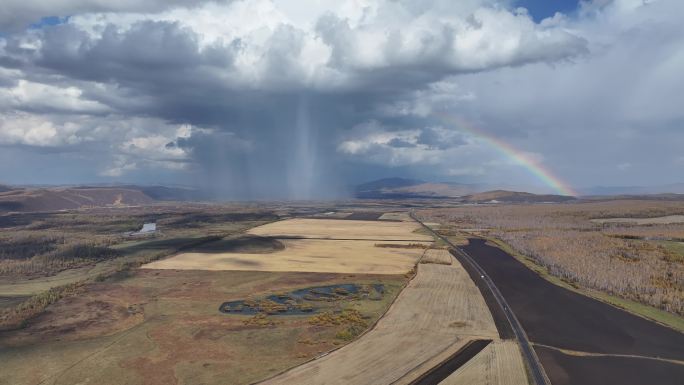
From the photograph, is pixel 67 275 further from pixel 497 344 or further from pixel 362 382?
pixel 497 344

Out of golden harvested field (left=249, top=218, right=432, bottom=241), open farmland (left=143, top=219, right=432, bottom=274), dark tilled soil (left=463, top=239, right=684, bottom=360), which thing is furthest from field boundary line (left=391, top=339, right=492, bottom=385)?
golden harvested field (left=249, top=218, right=432, bottom=241)

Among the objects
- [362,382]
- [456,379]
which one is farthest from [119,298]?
[456,379]

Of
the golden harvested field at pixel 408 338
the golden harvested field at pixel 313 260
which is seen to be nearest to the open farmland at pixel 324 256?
the golden harvested field at pixel 313 260

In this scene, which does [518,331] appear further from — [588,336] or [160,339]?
[160,339]

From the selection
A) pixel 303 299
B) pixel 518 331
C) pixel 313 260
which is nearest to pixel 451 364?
pixel 518 331

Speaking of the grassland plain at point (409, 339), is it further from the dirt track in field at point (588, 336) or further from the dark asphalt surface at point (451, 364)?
the dirt track in field at point (588, 336)

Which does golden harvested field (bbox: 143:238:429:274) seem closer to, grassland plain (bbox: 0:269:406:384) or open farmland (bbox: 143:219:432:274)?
open farmland (bbox: 143:219:432:274)
